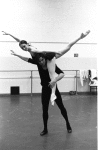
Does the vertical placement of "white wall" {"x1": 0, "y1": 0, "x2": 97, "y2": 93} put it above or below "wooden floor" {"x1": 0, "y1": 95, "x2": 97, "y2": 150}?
above

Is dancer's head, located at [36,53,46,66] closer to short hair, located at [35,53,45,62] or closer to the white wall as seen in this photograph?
short hair, located at [35,53,45,62]

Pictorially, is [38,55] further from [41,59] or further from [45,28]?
[45,28]

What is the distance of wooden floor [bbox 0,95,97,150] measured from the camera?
115 inches

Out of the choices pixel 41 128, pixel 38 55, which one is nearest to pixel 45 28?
pixel 41 128

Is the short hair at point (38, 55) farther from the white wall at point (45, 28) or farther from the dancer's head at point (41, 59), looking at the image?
the white wall at point (45, 28)

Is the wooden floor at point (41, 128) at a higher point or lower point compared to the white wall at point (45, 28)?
lower

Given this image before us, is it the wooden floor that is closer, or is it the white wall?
the wooden floor

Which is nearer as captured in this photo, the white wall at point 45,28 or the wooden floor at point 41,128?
the wooden floor at point 41,128

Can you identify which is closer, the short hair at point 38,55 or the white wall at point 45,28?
the short hair at point 38,55

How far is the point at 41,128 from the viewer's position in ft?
12.2

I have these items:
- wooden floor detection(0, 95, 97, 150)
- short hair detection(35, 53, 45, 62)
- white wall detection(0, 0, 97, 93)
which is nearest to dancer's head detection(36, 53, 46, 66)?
short hair detection(35, 53, 45, 62)

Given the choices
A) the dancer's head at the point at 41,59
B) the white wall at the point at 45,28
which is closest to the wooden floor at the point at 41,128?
the dancer's head at the point at 41,59

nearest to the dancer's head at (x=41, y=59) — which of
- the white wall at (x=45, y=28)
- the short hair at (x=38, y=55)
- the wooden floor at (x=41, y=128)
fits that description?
the short hair at (x=38, y=55)

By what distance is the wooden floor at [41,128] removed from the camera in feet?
9.59
